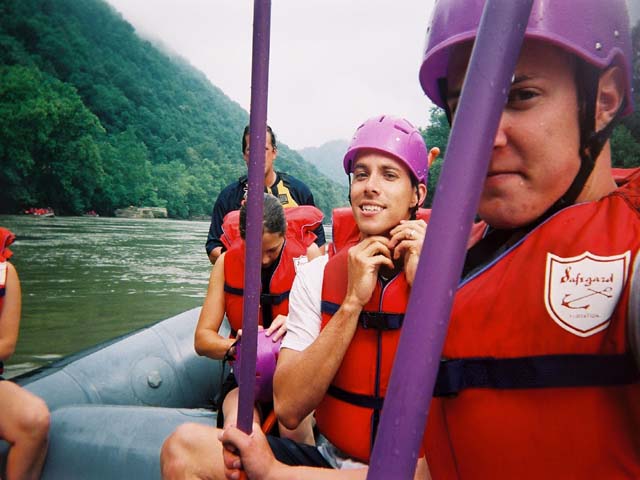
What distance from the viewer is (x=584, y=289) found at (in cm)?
73

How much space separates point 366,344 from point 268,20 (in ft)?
4.20

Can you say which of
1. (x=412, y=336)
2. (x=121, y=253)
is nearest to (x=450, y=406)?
(x=412, y=336)

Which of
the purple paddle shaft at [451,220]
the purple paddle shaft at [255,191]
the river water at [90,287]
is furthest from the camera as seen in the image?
the river water at [90,287]

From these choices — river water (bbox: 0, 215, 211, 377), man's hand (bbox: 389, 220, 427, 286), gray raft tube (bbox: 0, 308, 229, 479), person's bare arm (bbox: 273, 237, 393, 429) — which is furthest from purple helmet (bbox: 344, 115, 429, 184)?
river water (bbox: 0, 215, 211, 377)

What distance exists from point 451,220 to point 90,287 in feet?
47.5

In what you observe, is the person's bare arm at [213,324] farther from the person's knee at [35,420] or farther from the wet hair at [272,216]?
the person's knee at [35,420]

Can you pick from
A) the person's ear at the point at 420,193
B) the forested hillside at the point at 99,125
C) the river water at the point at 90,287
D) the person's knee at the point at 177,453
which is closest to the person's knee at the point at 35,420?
the person's knee at the point at 177,453

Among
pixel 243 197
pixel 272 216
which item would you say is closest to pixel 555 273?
pixel 272 216

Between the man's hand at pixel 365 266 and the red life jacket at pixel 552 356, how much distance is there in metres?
0.69

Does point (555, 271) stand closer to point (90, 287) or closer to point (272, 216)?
point (272, 216)

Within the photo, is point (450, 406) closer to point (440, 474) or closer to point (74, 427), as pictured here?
point (440, 474)

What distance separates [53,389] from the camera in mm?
3086

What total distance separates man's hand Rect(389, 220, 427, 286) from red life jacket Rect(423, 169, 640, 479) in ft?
2.42

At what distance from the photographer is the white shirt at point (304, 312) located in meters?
1.78
